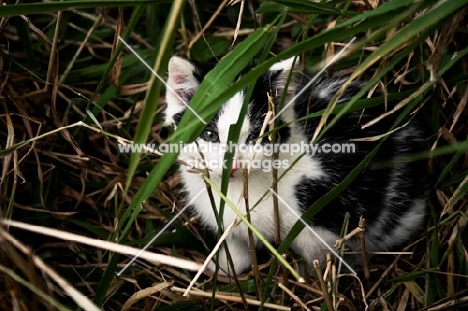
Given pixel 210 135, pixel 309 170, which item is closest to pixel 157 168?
pixel 210 135

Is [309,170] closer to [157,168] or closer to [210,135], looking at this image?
[210,135]

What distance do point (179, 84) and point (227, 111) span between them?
6.7 inches

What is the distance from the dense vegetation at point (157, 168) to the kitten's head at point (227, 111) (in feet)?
0.26

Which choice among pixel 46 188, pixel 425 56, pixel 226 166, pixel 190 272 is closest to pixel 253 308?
pixel 190 272

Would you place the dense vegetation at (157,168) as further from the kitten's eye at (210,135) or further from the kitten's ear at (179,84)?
the kitten's eye at (210,135)

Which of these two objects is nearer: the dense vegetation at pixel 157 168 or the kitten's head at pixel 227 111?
the dense vegetation at pixel 157 168

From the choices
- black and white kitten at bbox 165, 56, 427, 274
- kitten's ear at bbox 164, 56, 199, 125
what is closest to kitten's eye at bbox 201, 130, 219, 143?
black and white kitten at bbox 165, 56, 427, 274

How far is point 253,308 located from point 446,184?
0.69m

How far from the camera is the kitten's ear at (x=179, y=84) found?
5.13 ft

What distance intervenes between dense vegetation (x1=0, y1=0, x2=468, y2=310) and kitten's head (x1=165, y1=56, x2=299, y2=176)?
0.08m

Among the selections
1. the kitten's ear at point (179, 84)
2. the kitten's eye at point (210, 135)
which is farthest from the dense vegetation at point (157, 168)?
the kitten's eye at point (210, 135)

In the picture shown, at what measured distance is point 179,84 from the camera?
5.29ft

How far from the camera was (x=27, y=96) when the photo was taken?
1.80 meters

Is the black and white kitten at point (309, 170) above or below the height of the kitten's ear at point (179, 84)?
below
